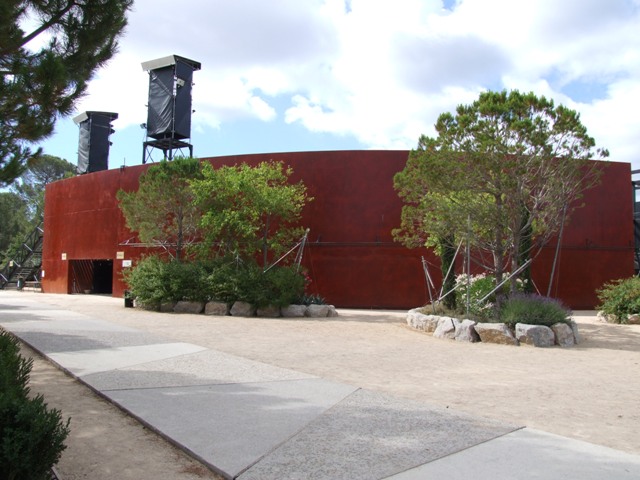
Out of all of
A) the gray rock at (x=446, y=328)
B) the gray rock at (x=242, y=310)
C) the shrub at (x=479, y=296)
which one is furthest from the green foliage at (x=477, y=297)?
the gray rock at (x=242, y=310)

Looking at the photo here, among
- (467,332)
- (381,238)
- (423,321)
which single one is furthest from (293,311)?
(467,332)

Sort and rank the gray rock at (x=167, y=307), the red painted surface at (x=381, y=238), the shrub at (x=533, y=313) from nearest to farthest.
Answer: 1. the shrub at (x=533, y=313)
2. the gray rock at (x=167, y=307)
3. the red painted surface at (x=381, y=238)

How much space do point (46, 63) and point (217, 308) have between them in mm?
10739

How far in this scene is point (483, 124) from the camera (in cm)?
1166

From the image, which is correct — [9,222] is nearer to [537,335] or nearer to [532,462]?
[537,335]

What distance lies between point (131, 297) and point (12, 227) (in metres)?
37.3

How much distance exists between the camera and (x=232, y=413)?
506cm

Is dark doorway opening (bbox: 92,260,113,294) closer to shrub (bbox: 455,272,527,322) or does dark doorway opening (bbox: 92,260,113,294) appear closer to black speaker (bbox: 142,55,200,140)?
black speaker (bbox: 142,55,200,140)

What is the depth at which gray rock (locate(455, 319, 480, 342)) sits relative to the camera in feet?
36.8

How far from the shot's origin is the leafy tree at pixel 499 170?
458 inches

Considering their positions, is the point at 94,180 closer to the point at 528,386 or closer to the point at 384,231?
the point at 384,231

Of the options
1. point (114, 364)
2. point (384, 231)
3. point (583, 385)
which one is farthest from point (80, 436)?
point (384, 231)

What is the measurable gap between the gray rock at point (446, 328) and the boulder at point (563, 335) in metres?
1.95

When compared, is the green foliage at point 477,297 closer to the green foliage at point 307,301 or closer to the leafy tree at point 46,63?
the green foliage at point 307,301
